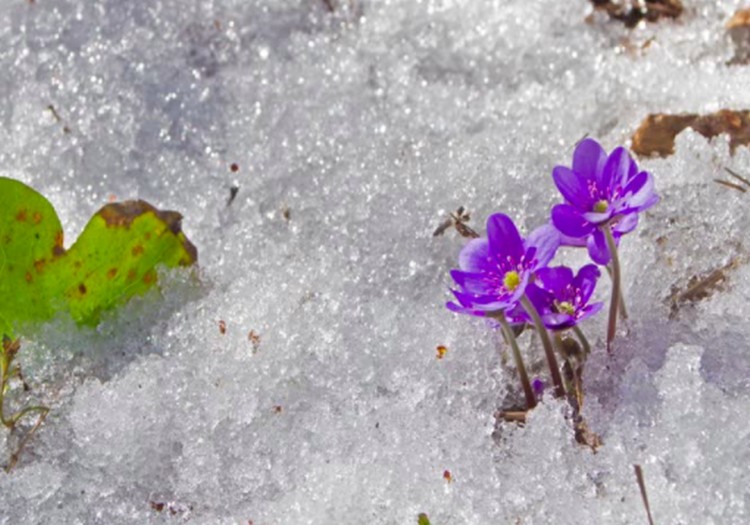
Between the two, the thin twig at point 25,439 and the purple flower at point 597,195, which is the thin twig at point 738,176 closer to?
the purple flower at point 597,195

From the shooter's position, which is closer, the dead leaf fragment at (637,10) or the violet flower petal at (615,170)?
the violet flower petal at (615,170)

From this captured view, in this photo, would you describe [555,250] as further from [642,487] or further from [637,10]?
[637,10]

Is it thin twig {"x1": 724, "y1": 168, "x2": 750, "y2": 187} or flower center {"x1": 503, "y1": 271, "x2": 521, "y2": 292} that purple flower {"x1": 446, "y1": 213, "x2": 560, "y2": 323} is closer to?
flower center {"x1": 503, "y1": 271, "x2": 521, "y2": 292}

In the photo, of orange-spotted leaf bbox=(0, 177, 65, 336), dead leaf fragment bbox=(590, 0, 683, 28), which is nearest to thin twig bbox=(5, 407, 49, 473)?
orange-spotted leaf bbox=(0, 177, 65, 336)

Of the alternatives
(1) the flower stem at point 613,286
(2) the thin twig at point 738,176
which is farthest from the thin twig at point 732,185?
(1) the flower stem at point 613,286

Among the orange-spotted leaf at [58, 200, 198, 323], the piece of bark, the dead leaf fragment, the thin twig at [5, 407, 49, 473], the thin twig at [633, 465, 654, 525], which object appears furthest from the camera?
the dead leaf fragment

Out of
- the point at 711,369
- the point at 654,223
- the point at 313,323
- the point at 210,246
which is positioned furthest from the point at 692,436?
the point at 210,246
